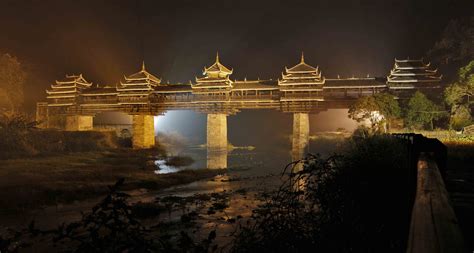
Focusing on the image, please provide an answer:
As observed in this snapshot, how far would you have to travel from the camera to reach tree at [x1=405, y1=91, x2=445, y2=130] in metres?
26.7

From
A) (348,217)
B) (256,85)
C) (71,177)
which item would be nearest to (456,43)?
(256,85)

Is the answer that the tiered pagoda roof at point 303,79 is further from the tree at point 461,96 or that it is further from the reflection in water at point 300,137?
the tree at point 461,96

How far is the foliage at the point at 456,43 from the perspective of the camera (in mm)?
40781

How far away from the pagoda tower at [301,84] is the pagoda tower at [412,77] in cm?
691

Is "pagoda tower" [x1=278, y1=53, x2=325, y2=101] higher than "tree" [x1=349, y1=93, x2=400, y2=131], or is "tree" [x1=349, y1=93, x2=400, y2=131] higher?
"pagoda tower" [x1=278, y1=53, x2=325, y2=101]

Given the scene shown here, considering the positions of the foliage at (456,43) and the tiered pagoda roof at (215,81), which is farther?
the foliage at (456,43)

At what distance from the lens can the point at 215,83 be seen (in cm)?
3616

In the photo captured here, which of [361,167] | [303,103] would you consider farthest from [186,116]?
[361,167]

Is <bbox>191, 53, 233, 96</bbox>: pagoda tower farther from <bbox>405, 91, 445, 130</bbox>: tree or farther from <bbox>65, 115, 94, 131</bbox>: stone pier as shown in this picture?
<bbox>405, 91, 445, 130</bbox>: tree

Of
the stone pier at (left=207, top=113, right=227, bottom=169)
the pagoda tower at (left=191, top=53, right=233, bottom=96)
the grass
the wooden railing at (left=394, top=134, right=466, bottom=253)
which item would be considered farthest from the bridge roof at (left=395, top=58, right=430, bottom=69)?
the wooden railing at (left=394, top=134, right=466, bottom=253)

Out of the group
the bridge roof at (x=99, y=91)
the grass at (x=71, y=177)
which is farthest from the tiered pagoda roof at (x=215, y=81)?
the bridge roof at (x=99, y=91)

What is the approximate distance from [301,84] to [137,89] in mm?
19327

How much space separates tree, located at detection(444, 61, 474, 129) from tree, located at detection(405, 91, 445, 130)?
104cm

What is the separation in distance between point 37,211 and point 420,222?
46.4 feet
